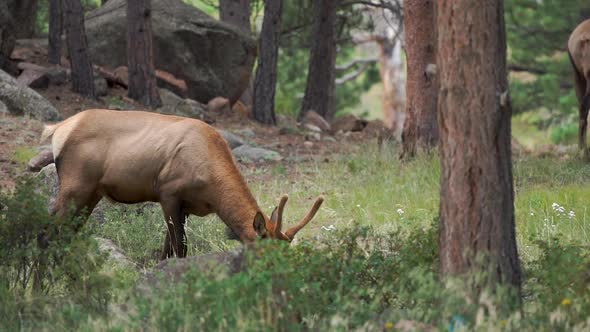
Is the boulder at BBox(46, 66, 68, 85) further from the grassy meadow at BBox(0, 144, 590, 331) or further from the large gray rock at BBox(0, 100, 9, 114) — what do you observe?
the grassy meadow at BBox(0, 144, 590, 331)

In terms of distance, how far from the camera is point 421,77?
13.4 meters

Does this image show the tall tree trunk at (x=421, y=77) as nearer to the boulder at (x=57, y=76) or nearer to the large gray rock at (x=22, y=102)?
the large gray rock at (x=22, y=102)

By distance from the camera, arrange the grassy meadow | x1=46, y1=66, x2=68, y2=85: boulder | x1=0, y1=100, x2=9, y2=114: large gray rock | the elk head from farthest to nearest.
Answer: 1. x1=46, y1=66, x2=68, y2=85: boulder
2. x1=0, y1=100, x2=9, y2=114: large gray rock
3. the elk head
4. the grassy meadow

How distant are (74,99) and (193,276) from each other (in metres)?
11.2

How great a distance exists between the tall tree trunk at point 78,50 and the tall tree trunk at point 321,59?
17.1 feet

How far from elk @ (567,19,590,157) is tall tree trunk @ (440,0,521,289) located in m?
7.88

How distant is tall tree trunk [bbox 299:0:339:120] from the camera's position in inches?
791

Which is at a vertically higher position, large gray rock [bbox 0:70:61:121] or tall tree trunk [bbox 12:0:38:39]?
tall tree trunk [bbox 12:0:38:39]

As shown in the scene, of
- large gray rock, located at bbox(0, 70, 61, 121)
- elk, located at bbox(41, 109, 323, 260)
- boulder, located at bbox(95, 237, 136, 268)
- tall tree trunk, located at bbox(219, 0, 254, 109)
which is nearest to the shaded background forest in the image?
tall tree trunk, located at bbox(219, 0, 254, 109)

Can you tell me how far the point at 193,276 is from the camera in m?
5.66

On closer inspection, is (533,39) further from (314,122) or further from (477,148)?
(477,148)

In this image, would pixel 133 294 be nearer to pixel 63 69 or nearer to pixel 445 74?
pixel 445 74

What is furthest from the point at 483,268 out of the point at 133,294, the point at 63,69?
the point at 63,69

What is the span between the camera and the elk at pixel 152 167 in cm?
787
